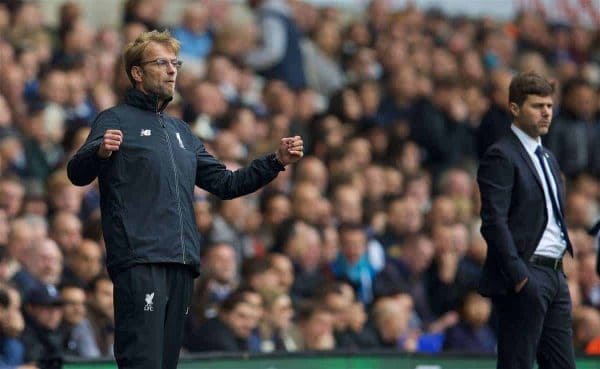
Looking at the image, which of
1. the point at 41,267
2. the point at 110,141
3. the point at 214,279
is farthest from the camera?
the point at 214,279

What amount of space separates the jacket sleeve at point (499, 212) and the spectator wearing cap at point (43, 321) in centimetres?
342

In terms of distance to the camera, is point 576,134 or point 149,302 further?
point 576,134

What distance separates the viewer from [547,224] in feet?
27.7

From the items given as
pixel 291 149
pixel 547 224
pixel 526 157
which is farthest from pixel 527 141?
pixel 291 149

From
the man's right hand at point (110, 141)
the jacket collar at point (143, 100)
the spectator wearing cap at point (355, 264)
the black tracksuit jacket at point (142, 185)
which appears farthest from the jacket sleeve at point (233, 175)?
the spectator wearing cap at point (355, 264)

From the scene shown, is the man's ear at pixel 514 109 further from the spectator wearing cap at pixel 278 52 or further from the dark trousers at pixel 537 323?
the spectator wearing cap at pixel 278 52

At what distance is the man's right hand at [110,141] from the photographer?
699 centimetres

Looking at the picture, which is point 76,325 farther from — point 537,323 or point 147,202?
point 537,323

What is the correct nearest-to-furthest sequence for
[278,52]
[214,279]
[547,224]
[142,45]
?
[142,45], [547,224], [214,279], [278,52]

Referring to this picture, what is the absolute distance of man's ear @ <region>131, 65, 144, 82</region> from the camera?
7.49m

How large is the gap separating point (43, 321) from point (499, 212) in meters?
3.63

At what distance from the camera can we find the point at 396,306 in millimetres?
12789

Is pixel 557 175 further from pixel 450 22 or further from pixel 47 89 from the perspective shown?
pixel 450 22

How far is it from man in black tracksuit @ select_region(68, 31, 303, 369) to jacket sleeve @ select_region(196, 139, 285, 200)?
0.10 m
